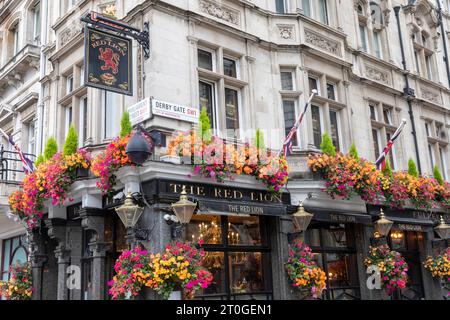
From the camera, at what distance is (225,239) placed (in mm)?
11797

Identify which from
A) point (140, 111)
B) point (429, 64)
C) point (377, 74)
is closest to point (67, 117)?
point (140, 111)

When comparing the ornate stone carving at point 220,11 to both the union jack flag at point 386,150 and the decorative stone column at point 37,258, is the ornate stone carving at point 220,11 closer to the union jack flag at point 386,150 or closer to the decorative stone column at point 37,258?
the union jack flag at point 386,150

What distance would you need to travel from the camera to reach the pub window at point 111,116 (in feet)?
39.6

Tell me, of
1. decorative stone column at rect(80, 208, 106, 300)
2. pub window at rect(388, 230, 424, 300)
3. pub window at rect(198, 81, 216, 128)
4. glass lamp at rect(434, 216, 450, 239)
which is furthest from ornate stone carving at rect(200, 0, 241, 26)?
glass lamp at rect(434, 216, 450, 239)

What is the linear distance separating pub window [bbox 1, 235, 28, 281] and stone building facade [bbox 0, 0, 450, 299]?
0.84 ft

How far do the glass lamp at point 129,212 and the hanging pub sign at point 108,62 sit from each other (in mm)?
2457

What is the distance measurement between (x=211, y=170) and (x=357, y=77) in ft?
24.3

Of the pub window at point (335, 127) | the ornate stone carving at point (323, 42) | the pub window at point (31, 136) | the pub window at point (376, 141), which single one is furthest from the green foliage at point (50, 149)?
the pub window at point (376, 141)

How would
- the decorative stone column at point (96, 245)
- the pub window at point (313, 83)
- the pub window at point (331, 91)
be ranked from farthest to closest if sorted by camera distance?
the pub window at point (331, 91), the pub window at point (313, 83), the decorative stone column at point (96, 245)

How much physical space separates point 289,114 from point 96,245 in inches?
238

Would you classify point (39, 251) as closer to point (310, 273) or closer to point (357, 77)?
point (310, 273)

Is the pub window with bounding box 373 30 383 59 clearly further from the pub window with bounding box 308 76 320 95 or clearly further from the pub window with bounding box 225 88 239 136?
the pub window with bounding box 225 88 239 136

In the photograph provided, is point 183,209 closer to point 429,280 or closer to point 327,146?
point 327,146

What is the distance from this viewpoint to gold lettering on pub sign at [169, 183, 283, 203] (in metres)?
10.6
